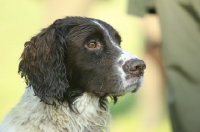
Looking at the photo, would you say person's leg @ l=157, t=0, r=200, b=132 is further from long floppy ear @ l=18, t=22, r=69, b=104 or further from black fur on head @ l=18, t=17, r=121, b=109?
long floppy ear @ l=18, t=22, r=69, b=104

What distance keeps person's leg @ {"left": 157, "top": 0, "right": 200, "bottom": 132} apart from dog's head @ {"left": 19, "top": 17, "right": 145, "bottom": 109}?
0.89 feet

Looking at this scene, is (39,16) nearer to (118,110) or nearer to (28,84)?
(118,110)

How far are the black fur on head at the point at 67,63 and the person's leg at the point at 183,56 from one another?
398 mm

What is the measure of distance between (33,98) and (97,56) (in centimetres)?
55

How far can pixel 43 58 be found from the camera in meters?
3.44

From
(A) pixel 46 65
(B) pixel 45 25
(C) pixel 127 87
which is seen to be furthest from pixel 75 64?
(B) pixel 45 25

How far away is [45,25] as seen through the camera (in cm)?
456

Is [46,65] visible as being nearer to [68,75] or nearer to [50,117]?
[68,75]

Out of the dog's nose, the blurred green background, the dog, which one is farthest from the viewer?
the blurred green background

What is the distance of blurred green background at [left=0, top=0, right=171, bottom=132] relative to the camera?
4543 mm

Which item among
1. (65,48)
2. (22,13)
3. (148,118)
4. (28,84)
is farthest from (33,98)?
(22,13)

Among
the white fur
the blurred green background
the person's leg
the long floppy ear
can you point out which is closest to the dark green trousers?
the person's leg

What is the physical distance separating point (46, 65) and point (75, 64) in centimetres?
21

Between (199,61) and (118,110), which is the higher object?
(199,61)
